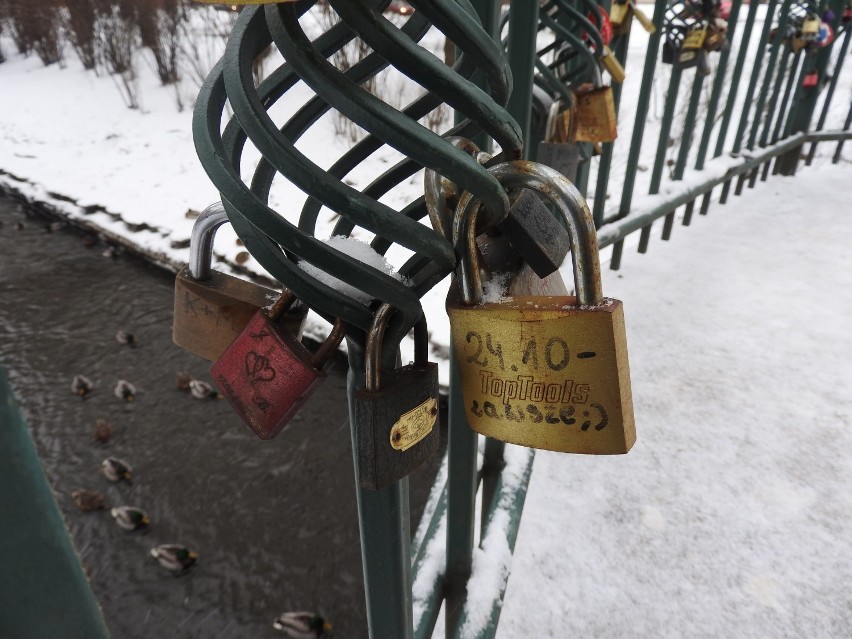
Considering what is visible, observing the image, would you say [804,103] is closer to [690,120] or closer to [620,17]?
[690,120]

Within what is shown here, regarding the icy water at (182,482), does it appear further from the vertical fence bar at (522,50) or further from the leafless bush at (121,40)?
the leafless bush at (121,40)

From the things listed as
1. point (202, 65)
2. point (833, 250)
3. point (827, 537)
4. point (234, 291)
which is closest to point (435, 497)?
point (827, 537)

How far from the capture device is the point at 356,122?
0.36 m

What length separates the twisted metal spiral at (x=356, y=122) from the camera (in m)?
0.36

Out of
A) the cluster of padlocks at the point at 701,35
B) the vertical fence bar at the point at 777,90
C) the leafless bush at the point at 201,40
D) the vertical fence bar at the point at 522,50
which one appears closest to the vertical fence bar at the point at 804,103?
the vertical fence bar at the point at 777,90

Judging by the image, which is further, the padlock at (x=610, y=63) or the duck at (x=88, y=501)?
the duck at (x=88, y=501)

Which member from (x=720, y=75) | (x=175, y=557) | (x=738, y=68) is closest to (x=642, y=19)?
(x=720, y=75)

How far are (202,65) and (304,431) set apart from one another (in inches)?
314

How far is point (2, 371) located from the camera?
25cm

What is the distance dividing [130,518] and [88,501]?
23 centimetres

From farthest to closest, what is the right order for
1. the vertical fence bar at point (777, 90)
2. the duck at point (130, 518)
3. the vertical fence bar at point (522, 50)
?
the vertical fence bar at point (777, 90), the duck at point (130, 518), the vertical fence bar at point (522, 50)

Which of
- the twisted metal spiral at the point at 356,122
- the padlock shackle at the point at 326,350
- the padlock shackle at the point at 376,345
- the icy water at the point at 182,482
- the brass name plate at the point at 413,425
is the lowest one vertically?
the icy water at the point at 182,482

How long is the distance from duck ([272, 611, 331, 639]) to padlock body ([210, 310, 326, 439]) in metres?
1.50

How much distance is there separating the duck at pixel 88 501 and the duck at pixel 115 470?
12 centimetres
